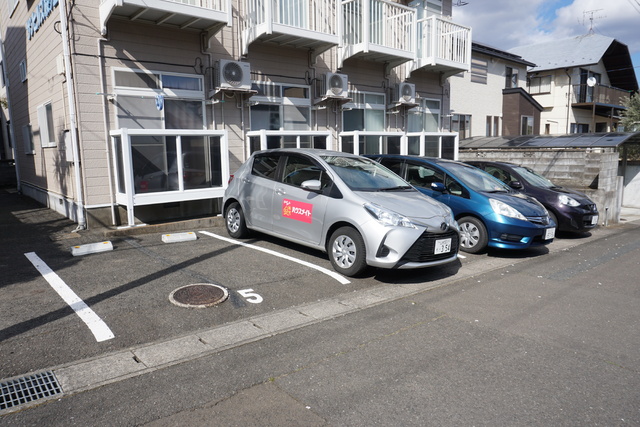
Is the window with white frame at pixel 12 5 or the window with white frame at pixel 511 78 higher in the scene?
the window with white frame at pixel 12 5

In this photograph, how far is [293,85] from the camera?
11.2m

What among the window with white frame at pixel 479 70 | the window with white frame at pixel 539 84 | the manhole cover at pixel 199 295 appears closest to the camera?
the manhole cover at pixel 199 295

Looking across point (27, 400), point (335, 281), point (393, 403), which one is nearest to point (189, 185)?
point (335, 281)

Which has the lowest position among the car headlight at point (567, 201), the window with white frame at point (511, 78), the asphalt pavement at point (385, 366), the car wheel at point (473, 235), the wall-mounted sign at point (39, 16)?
the asphalt pavement at point (385, 366)

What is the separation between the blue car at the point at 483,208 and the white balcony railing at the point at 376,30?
4942 millimetres

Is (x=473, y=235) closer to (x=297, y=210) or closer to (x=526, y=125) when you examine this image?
(x=297, y=210)

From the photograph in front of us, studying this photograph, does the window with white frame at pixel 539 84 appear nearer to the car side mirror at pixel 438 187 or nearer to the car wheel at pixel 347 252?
the car side mirror at pixel 438 187

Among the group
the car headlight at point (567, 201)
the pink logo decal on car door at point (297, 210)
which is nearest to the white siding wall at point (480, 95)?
the car headlight at point (567, 201)

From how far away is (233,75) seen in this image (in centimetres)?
960

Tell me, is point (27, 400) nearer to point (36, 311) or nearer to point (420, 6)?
point (36, 311)

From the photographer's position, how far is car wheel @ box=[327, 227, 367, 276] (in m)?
5.58

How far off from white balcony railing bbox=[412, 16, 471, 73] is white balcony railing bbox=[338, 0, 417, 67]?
720 millimetres

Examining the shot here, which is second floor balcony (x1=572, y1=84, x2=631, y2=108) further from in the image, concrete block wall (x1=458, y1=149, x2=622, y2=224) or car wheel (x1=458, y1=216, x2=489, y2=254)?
car wheel (x1=458, y1=216, x2=489, y2=254)

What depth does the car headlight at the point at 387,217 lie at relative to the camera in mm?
5474
